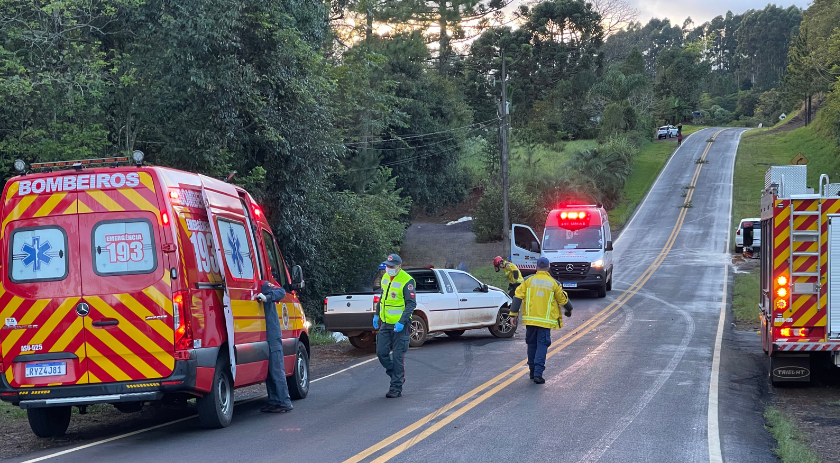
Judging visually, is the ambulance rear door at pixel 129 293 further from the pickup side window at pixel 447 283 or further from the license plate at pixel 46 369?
the pickup side window at pixel 447 283

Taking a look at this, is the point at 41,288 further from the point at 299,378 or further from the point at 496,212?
the point at 496,212

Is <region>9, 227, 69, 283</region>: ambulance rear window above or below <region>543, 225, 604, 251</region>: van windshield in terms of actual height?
above

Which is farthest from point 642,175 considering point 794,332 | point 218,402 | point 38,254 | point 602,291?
point 38,254

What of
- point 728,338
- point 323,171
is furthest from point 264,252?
point 323,171

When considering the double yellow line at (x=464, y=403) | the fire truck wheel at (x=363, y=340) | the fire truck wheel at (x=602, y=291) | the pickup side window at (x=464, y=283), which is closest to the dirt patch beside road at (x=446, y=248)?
the fire truck wheel at (x=602, y=291)

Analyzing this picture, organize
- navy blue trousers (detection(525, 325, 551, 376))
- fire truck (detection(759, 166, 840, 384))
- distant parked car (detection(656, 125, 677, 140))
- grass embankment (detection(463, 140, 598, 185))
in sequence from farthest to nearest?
distant parked car (detection(656, 125, 677, 140))
grass embankment (detection(463, 140, 598, 185))
navy blue trousers (detection(525, 325, 551, 376))
fire truck (detection(759, 166, 840, 384))

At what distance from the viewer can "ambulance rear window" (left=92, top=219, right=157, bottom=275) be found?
26.5ft

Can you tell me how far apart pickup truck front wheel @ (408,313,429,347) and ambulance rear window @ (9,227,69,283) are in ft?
30.9

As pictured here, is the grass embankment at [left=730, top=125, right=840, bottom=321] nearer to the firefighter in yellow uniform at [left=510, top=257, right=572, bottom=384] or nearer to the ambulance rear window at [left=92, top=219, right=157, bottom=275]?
the firefighter in yellow uniform at [left=510, top=257, right=572, bottom=384]

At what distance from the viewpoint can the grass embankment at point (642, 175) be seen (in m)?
55.5

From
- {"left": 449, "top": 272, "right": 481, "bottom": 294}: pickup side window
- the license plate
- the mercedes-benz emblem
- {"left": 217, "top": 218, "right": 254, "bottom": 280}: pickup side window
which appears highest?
{"left": 217, "top": 218, "right": 254, "bottom": 280}: pickup side window

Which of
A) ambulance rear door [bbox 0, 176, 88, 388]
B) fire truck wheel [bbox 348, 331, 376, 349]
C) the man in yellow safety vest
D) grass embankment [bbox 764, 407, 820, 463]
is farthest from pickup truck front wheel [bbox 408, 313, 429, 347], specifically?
ambulance rear door [bbox 0, 176, 88, 388]

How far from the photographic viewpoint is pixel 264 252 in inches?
415

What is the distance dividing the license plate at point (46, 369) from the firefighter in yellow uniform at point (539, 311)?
249 inches
